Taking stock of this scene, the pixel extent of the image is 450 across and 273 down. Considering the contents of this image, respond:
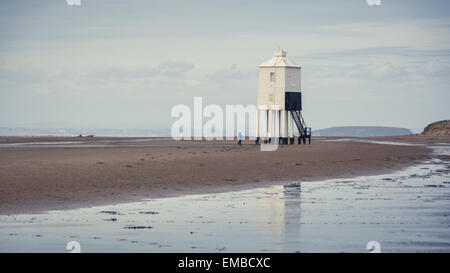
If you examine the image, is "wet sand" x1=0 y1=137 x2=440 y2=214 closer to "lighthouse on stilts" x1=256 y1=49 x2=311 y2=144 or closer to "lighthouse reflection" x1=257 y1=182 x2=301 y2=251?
"lighthouse reflection" x1=257 y1=182 x2=301 y2=251

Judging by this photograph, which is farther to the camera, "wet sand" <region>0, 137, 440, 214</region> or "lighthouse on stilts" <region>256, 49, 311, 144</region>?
"lighthouse on stilts" <region>256, 49, 311, 144</region>

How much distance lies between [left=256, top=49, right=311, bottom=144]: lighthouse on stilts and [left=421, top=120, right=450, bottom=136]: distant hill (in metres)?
36.3

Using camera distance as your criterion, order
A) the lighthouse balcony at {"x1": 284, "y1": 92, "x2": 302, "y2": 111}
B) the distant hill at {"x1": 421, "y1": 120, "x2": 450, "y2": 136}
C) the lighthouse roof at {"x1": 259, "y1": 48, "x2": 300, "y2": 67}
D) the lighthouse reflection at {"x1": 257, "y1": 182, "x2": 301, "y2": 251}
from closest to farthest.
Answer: the lighthouse reflection at {"x1": 257, "y1": 182, "x2": 301, "y2": 251}, the lighthouse roof at {"x1": 259, "y1": 48, "x2": 300, "y2": 67}, the lighthouse balcony at {"x1": 284, "y1": 92, "x2": 302, "y2": 111}, the distant hill at {"x1": 421, "y1": 120, "x2": 450, "y2": 136}

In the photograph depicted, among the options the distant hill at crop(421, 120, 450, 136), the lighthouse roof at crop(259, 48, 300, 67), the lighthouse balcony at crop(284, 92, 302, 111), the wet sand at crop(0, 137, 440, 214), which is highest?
the lighthouse roof at crop(259, 48, 300, 67)

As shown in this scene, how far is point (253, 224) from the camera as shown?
15141 mm

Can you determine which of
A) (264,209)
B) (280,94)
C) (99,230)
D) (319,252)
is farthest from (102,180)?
(280,94)

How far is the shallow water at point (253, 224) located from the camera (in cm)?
1273

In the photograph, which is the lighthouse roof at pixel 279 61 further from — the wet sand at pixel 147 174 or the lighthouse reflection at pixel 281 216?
the lighthouse reflection at pixel 281 216

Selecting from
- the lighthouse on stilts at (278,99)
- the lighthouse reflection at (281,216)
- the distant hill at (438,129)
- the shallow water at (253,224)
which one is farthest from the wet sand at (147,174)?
the distant hill at (438,129)

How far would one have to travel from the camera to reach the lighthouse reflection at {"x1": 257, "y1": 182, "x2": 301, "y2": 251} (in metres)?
13.3

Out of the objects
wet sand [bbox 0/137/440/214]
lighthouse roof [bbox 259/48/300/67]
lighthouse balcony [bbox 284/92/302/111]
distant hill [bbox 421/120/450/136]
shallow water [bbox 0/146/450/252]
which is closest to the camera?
shallow water [bbox 0/146/450/252]

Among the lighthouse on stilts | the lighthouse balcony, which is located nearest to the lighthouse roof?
the lighthouse on stilts

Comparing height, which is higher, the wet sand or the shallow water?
the wet sand

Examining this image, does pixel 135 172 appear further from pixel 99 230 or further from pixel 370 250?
pixel 370 250
